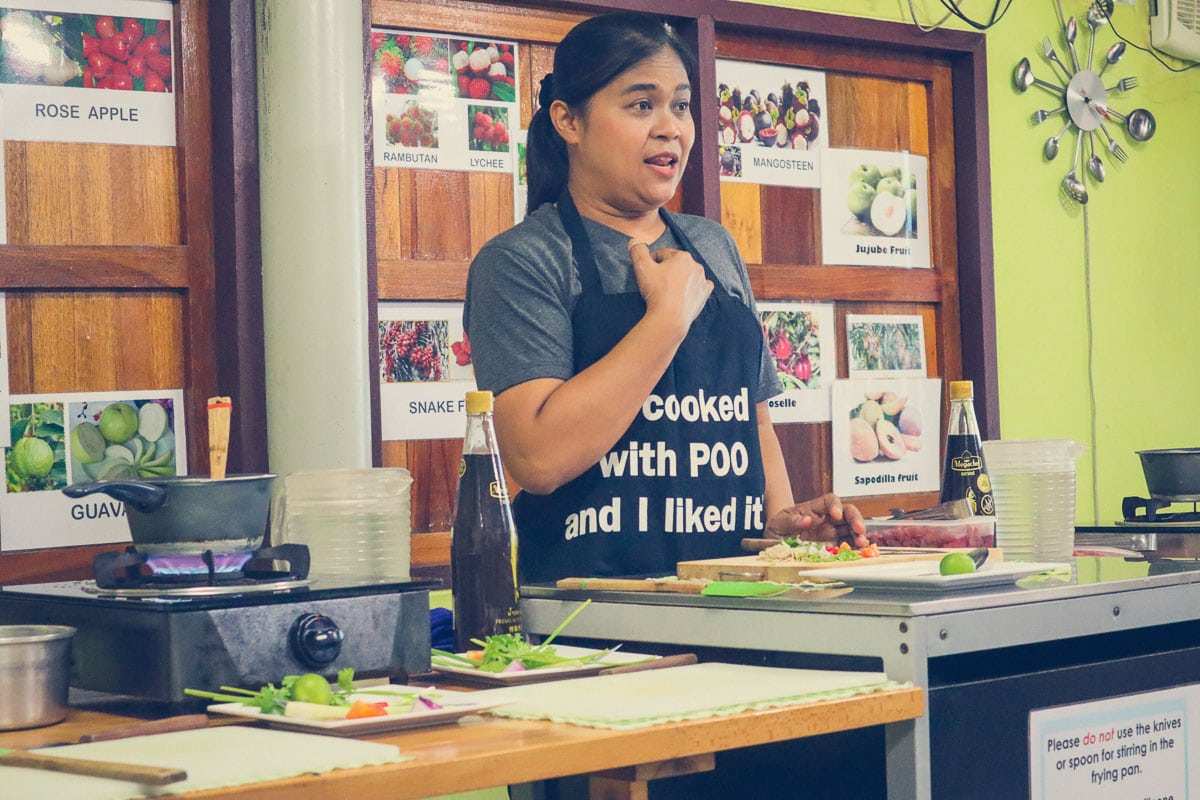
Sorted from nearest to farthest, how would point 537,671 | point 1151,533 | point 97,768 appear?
point 97,768, point 537,671, point 1151,533

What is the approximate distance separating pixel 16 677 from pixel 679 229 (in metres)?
1.10

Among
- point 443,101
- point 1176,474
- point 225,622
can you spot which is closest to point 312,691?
point 225,622

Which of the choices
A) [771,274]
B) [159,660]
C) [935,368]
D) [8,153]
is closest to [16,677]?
[159,660]

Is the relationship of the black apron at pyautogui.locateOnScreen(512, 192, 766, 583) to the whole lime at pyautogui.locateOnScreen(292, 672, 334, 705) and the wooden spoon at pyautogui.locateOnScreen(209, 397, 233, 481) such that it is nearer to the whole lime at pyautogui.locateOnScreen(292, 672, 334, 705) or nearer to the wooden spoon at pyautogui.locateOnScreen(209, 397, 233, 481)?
the wooden spoon at pyautogui.locateOnScreen(209, 397, 233, 481)

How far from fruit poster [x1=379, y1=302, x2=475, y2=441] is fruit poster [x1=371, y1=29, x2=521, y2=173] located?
32cm

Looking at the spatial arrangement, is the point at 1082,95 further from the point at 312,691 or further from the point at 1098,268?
the point at 312,691

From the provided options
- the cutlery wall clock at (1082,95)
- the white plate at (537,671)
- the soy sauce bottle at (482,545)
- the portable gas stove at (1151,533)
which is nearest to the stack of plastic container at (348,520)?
the soy sauce bottle at (482,545)

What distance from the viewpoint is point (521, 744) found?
1.14 m

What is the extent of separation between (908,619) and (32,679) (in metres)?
0.76

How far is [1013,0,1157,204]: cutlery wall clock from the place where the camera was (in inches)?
168

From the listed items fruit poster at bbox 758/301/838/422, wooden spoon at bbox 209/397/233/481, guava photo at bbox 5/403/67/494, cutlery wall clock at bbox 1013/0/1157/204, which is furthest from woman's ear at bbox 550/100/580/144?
cutlery wall clock at bbox 1013/0/1157/204

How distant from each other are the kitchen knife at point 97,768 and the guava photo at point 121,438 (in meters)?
1.75

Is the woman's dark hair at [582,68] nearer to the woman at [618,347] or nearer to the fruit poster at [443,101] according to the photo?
the woman at [618,347]

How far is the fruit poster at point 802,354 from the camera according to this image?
3834 millimetres
